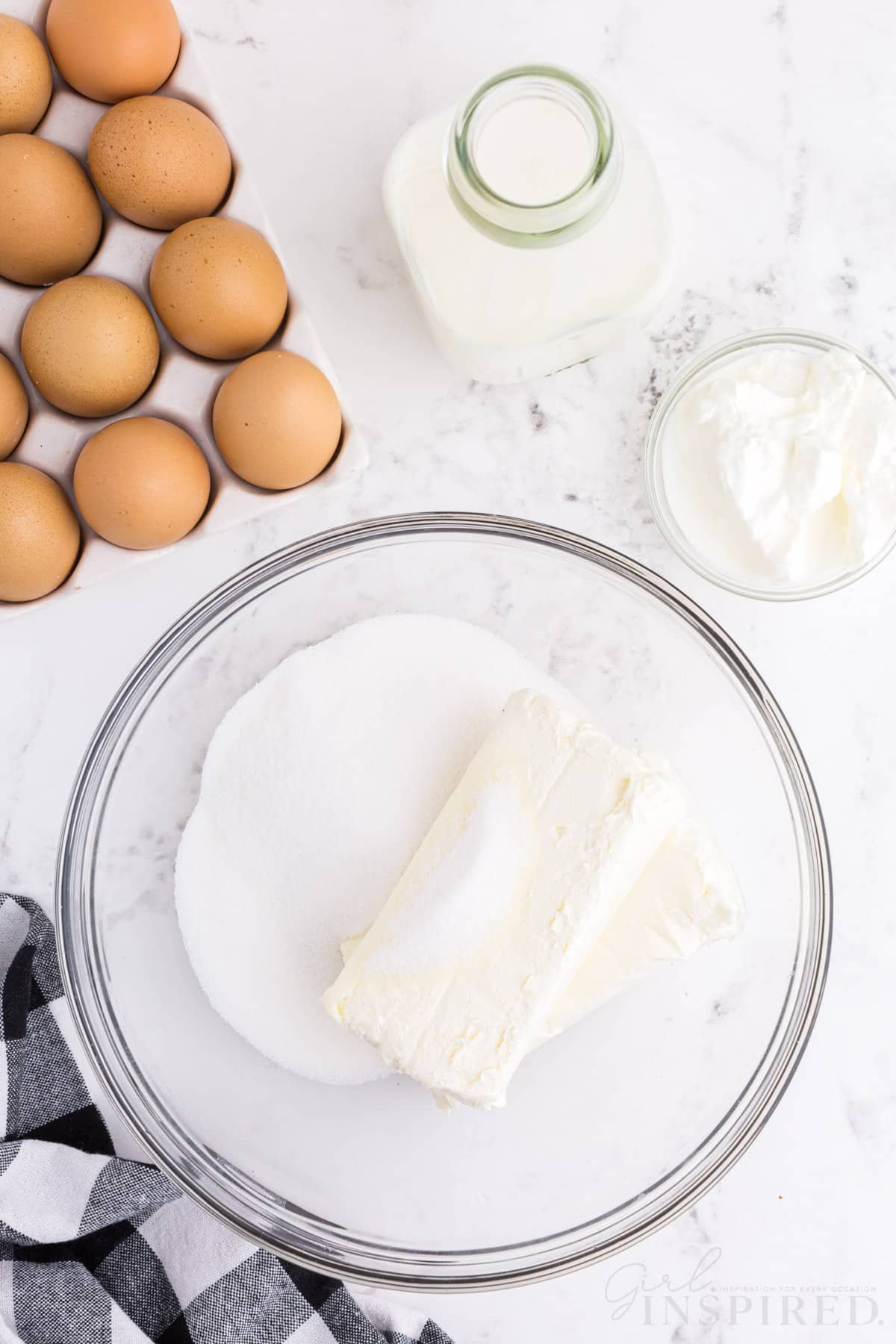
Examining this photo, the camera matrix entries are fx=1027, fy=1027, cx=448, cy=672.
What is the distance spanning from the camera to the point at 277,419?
95 centimetres

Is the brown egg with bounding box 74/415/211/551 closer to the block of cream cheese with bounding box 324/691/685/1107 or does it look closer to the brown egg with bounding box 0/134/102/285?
the brown egg with bounding box 0/134/102/285

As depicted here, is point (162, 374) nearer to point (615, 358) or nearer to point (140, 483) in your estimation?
point (140, 483)

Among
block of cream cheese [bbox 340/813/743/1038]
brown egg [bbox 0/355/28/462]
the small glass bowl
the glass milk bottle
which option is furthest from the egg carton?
block of cream cheese [bbox 340/813/743/1038]

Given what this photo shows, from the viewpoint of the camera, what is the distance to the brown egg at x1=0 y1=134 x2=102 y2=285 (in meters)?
0.93

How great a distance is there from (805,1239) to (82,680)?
1.01 meters

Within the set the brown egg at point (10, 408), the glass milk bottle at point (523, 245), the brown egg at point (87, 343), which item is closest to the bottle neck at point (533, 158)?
the glass milk bottle at point (523, 245)

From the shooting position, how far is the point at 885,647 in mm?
1127

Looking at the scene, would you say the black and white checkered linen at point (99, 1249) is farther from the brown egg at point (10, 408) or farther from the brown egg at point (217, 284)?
the brown egg at point (217, 284)

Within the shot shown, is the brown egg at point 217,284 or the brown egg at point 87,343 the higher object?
the brown egg at point 217,284

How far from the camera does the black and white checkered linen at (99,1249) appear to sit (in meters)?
1.04

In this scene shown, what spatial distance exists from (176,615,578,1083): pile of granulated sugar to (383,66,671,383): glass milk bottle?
313 mm

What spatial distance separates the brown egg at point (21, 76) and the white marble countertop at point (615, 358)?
20 centimetres

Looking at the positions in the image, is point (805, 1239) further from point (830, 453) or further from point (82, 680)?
point (82, 680)

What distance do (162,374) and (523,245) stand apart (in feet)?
1.25
